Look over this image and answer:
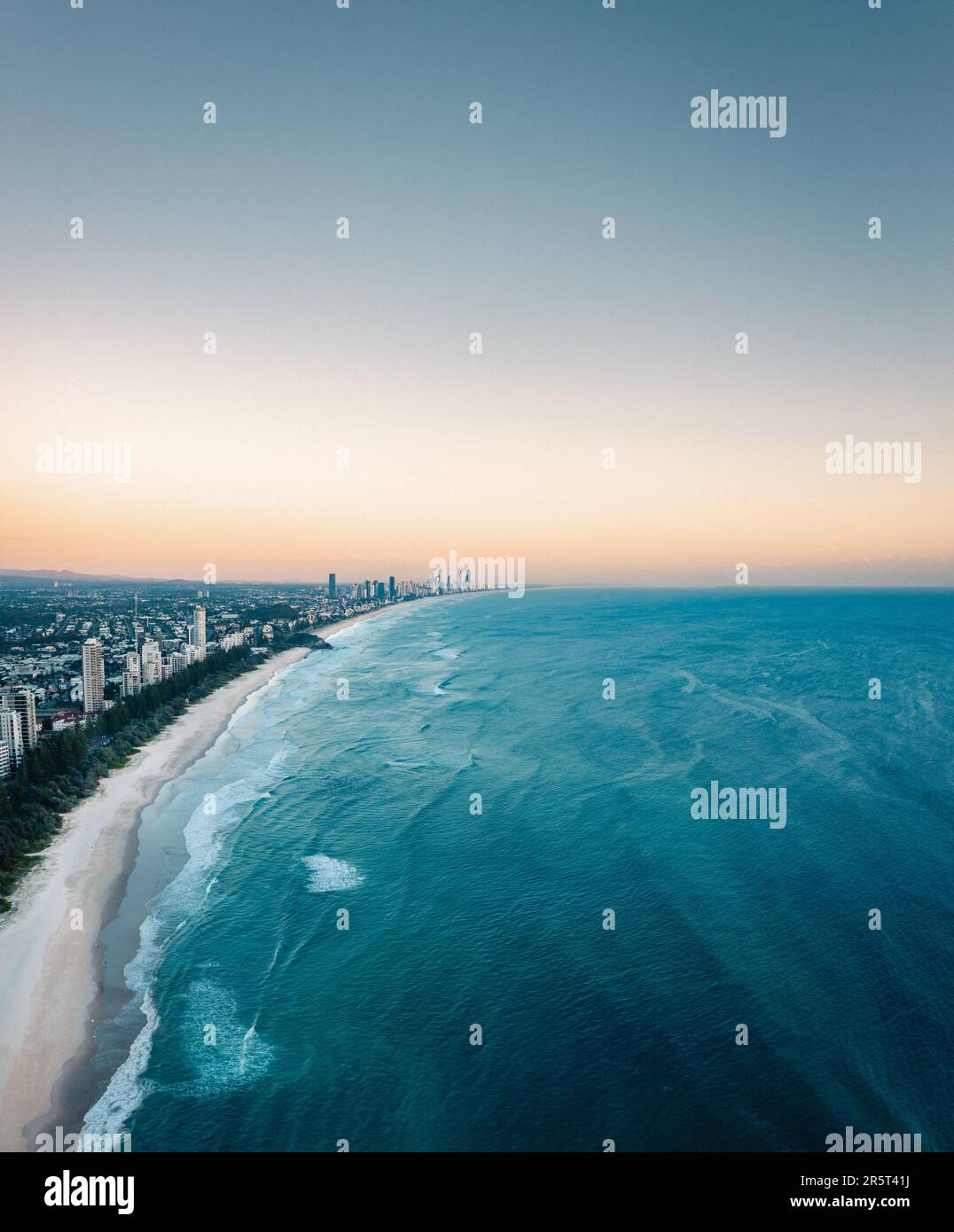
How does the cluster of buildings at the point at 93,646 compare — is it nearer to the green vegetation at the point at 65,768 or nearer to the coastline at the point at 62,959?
the green vegetation at the point at 65,768

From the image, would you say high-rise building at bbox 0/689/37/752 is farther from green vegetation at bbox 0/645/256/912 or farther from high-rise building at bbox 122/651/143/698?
high-rise building at bbox 122/651/143/698

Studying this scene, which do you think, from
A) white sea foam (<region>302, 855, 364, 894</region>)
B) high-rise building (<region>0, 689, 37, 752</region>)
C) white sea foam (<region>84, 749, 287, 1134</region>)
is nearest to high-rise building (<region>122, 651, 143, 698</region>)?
high-rise building (<region>0, 689, 37, 752</region>)

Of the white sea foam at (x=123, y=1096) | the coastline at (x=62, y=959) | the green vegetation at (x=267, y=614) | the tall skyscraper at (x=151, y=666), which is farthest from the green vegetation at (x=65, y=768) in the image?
the green vegetation at (x=267, y=614)

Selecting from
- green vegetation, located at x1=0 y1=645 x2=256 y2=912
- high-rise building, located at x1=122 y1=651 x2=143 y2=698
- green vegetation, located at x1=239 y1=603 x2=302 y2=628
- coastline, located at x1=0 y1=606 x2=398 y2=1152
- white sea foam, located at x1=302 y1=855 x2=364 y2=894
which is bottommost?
white sea foam, located at x1=302 y1=855 x2=364 y2=894

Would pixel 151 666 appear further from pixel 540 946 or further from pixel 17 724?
pixel 540 946

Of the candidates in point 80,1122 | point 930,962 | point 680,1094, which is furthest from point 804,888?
point 80,1122

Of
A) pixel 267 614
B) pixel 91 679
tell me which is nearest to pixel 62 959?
pixel 91 679
